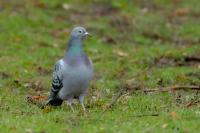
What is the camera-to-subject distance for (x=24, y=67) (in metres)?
14.8

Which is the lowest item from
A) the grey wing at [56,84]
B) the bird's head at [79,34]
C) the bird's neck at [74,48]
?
the grey wing at [56,84]

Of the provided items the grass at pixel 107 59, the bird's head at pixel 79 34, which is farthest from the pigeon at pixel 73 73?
the grass at pixel 107 59

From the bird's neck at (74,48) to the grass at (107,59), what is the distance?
2.70 feet

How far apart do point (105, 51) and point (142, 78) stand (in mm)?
3206

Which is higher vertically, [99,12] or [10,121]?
[99,12]

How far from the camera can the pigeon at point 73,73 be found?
33.3 ft

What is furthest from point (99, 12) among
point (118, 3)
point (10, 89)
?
point (10, 89)

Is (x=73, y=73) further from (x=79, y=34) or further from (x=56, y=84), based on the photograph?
(x=79, y=34)

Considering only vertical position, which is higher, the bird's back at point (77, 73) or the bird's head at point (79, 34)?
the bird's head at point (79, 34)

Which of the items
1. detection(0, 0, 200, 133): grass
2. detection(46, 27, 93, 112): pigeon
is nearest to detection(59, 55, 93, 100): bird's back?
detection(46, 27, 93, 112): pigeon

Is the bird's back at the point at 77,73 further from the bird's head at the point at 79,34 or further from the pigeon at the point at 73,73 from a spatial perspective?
the bird's head at the point at 79,34

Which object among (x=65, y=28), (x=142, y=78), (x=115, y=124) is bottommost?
(x=115, y=124)

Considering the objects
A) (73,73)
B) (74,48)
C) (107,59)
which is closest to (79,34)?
(74,48)

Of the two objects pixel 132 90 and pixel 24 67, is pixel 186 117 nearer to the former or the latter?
pixel 132 90
